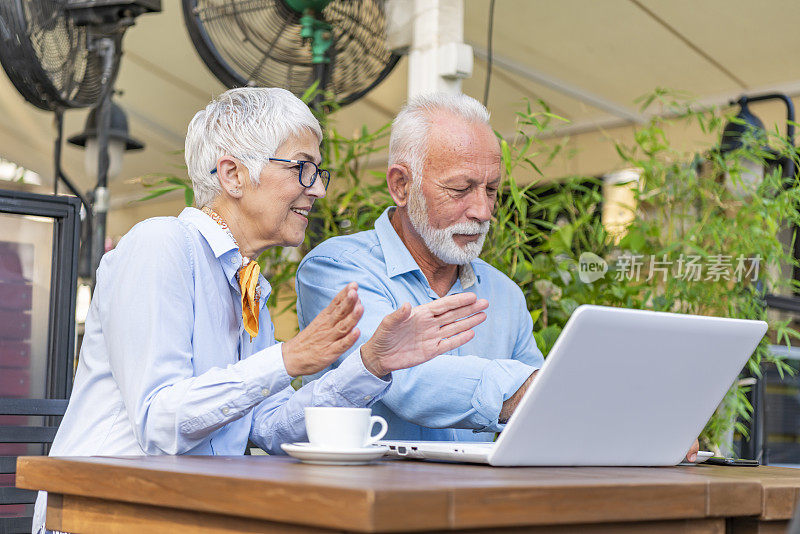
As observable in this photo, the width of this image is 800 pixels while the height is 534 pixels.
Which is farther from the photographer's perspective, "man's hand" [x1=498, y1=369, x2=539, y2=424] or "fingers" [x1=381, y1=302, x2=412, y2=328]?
"man's hand" [x1=498, y1=369, x2=539, y2=424]

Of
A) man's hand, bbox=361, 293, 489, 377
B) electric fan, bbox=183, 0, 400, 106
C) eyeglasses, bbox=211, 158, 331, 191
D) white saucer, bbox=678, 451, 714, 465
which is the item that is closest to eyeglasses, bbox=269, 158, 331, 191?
eyeglasses, bbox=211, 158, 331, 191

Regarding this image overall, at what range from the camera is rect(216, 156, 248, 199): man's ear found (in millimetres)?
1602

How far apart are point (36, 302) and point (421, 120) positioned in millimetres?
823

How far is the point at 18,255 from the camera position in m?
1.80

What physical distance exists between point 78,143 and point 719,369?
3329 millimetres

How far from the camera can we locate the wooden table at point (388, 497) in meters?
0.79

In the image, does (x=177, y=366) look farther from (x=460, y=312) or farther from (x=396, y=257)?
(x=396, y=257)

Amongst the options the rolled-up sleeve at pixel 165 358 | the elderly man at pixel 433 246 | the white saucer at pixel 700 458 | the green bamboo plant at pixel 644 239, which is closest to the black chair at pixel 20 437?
the rolled-up sleeve at pixel 165 358

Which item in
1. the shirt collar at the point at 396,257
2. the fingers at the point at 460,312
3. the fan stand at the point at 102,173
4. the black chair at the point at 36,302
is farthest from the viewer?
the fan stand at the point at 102,173

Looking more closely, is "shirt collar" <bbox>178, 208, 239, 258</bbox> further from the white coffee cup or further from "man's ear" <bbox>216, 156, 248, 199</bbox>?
the white coffee cup

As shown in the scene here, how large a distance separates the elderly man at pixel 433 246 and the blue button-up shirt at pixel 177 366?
0.89 ft

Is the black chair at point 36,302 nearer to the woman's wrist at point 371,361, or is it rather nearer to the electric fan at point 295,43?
the woman's wrist at point 371,361

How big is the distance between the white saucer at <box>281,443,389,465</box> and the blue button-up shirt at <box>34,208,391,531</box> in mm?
169

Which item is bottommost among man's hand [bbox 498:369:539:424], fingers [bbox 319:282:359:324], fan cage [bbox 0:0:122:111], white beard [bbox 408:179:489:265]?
man's hand [bbox 498:369:539:424]
